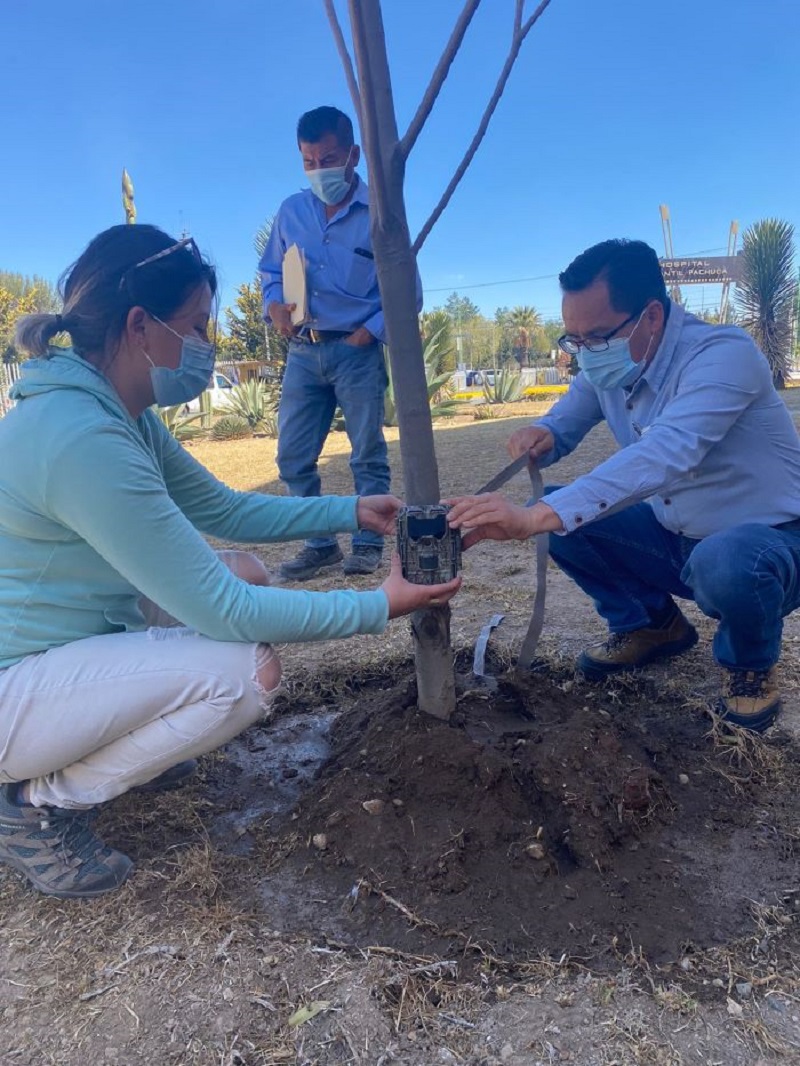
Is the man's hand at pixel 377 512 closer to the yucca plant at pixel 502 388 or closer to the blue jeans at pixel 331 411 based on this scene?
the blue jeans at pixel 331 411

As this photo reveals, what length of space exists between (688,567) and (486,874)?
3.80 feet

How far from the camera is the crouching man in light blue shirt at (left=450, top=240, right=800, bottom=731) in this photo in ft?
7.84

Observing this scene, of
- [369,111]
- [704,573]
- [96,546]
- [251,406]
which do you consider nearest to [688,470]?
[704,573]

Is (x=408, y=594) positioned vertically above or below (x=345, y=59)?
below

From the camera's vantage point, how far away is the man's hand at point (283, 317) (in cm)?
462

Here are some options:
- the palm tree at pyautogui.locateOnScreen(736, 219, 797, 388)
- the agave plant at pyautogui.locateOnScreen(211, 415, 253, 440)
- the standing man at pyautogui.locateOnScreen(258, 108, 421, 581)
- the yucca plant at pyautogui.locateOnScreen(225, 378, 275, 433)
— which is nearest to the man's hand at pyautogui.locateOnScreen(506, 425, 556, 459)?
the standing man at pyautogui.locateOnScreen(258, 108, 421, 581)

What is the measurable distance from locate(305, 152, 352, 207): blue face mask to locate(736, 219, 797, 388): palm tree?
21.0 metres

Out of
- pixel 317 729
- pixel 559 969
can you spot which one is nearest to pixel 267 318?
pixel 317 729

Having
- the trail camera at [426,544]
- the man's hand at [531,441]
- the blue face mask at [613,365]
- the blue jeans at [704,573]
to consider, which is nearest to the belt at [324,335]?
the man's hand at [531,441]

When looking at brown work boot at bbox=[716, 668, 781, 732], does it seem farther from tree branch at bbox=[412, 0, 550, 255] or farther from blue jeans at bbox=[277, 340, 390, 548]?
blue jeans at bbox=[277, 340, 390, 548]

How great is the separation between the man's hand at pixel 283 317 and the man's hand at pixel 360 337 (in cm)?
33

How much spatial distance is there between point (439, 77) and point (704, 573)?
1543 millimetres

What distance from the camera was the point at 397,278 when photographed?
7.01 ft

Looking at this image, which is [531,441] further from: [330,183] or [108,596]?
[330,183]
